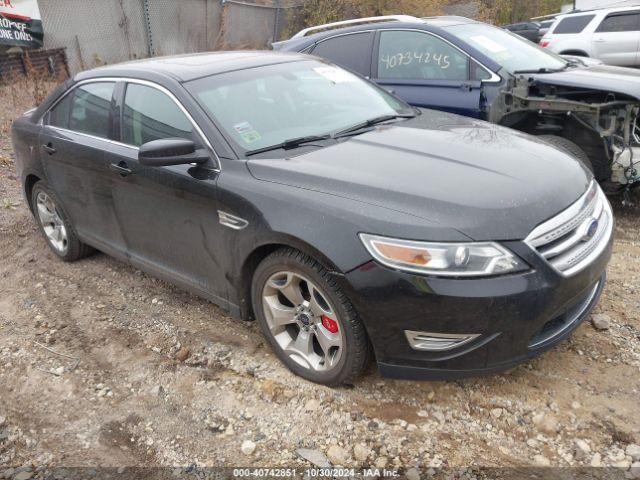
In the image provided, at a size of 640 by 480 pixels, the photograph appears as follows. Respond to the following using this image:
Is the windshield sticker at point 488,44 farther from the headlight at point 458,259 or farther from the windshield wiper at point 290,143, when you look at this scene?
the headlight at point 458,259

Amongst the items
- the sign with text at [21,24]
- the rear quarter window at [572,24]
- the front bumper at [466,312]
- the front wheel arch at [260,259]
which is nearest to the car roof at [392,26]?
the front wheel arch at [260,259]

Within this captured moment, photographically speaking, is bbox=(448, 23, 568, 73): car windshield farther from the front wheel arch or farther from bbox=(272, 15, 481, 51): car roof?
the front wheel arch

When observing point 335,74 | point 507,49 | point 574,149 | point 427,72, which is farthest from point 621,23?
point 335,74

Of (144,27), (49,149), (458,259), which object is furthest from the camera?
(144,27)

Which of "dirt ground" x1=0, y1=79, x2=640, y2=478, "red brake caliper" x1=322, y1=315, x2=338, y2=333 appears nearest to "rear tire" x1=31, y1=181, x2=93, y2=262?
"dirt ground" x1=0, y1=79, x2=640, y2=478

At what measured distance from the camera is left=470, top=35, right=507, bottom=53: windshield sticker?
551 centimetres

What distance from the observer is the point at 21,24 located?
10.4 metres

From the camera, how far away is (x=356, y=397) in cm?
285

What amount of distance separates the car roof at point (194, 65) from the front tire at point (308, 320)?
55.5 inches

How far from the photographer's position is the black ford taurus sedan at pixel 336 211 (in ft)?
7.87

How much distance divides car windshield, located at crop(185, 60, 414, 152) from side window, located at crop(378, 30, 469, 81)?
1.81 meters

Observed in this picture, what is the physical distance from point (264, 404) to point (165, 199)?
1.35 m

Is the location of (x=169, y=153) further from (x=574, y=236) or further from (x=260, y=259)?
(x=574, y=236)

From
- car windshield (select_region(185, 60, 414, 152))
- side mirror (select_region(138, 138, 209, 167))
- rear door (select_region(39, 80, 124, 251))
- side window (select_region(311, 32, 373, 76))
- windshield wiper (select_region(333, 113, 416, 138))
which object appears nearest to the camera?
side mirror (select_region(138, 138, 209, 167))
